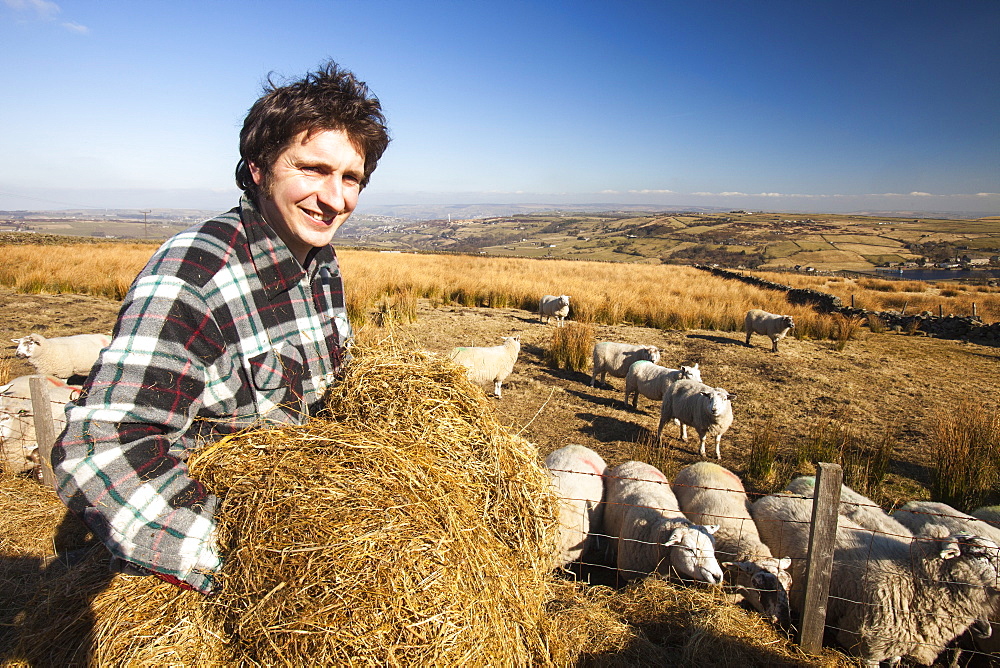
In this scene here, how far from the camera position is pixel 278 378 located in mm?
1726

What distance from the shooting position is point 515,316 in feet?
56.3

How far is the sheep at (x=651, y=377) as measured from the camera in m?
8.27

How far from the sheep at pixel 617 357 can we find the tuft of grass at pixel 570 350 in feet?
3.42

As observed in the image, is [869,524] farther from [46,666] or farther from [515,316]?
[515,316]

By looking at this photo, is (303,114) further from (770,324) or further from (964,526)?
(770,324)

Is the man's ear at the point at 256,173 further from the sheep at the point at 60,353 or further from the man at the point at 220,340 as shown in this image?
the sheep at the point at 60,353

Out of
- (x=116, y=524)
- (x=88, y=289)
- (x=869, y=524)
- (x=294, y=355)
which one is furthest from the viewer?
(x=88, y=289)

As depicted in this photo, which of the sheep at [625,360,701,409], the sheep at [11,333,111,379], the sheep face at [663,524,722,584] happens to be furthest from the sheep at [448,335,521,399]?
the sheep at [11,333,111,379]

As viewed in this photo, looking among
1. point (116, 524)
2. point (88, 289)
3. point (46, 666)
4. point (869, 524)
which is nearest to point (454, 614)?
point (116, 524)

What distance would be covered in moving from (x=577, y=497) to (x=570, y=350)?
23.0ft

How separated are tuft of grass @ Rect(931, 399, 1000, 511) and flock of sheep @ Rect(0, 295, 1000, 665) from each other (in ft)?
2.69

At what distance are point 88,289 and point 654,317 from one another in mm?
20422

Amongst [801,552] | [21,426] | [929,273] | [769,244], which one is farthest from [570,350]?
[769,244]

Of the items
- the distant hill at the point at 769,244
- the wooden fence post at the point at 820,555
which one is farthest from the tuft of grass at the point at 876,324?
the distant hill at the point at 769,244
